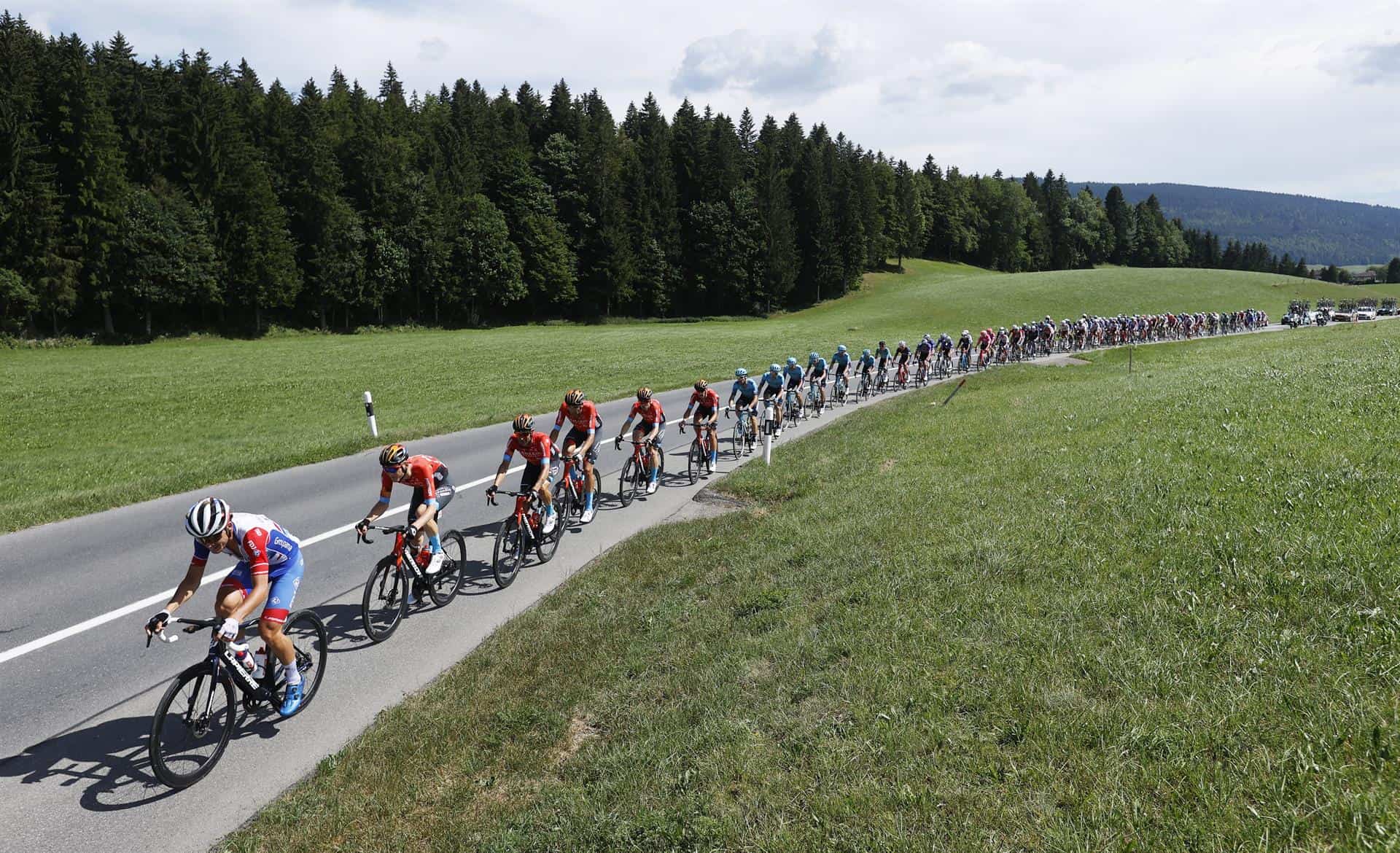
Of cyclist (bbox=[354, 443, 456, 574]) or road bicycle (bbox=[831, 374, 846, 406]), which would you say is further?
road bicycle (bbox=[831, 374, 846, 406])

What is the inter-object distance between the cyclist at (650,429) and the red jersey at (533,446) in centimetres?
294

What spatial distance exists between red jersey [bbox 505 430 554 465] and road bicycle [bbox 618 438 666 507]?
10.2 ft

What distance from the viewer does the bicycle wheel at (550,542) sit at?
10273 mm

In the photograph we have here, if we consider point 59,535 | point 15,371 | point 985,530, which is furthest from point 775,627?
point 15,371

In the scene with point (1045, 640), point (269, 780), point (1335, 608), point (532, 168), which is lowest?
point (269, 780)

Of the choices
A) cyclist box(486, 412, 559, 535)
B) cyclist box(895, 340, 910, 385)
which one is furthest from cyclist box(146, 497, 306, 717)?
cyclist box(895, 340, 910, 385)

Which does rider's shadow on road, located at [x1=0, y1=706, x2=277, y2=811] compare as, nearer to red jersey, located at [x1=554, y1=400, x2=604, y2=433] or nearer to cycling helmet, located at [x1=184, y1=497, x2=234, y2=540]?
cycling helmet, located at [x1=184, y1=497, x2=234, y2=540]

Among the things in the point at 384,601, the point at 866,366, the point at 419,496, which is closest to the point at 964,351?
the point at 866,366

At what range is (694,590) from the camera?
8.68 m

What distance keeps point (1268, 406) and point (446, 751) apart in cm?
1264

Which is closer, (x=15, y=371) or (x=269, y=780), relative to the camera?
(x=269, y=780)

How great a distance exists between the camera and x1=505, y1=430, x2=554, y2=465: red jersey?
33.3 feet

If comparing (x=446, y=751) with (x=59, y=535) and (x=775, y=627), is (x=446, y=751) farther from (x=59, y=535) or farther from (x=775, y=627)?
(x=59, y=535)

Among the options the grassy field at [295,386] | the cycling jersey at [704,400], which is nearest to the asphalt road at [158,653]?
the cycling jersey at [704,400]
